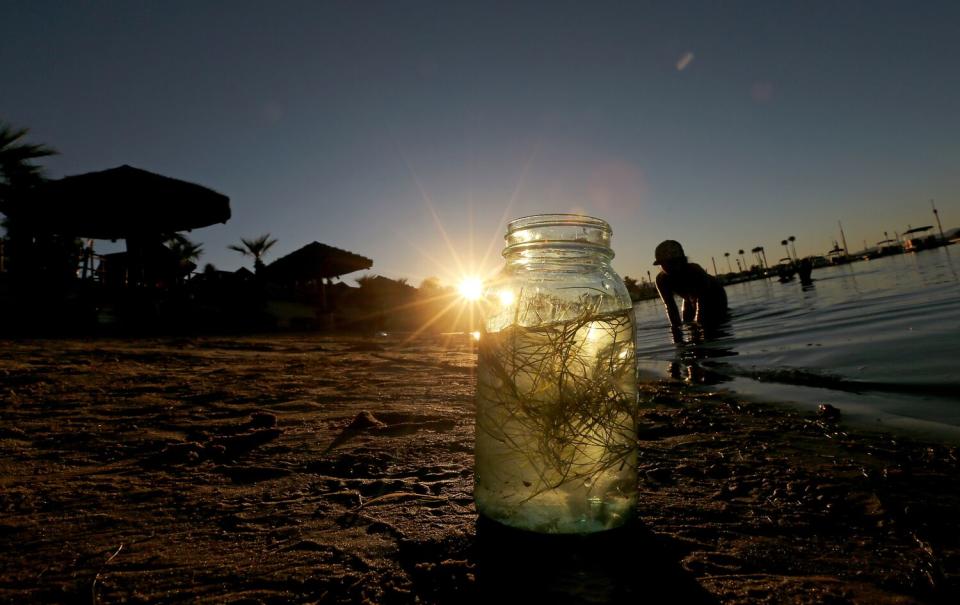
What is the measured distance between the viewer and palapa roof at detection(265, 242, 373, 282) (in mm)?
15773

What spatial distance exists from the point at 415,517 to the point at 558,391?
55cm

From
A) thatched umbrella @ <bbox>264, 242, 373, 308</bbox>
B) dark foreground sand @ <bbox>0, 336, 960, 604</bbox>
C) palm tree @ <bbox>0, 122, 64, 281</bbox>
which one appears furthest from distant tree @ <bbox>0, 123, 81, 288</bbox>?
dark foreground sand @ <bbox>0, 336, 960, 604</bbox>

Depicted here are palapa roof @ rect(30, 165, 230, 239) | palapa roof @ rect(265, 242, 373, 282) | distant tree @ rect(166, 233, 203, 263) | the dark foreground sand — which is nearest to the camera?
the dark foreground sand

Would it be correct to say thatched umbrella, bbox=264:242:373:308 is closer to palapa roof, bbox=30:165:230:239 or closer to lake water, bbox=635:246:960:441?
palapa roof, bbox=30:165:230:239

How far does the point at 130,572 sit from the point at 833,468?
217 cm

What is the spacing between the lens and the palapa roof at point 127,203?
9.05 m

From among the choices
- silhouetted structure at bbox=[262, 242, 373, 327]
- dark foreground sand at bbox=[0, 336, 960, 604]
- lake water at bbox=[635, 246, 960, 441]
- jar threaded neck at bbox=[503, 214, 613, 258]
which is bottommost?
lake water at bbox=[635, 246, 960, 441]

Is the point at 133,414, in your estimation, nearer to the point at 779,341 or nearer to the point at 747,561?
the point at 747,561

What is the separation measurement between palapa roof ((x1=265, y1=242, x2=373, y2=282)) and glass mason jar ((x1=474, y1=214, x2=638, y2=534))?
51.2 ft

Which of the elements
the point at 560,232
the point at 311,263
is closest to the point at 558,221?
the point at 560,232

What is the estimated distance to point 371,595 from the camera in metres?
0.90

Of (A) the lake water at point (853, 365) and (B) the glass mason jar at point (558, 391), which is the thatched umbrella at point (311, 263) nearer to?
(A) the lake water at point (853, 365)

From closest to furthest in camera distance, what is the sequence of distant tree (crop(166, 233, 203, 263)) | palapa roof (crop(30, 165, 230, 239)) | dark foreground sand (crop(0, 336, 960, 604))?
dark foreground sand (crop(0, 336, 960, 604)) → palapa roof (crop(30, 165, 230, 239)) → distant tree (crop(166, 233, 203, 263))

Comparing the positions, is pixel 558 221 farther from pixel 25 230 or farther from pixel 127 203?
pixel 25 230
